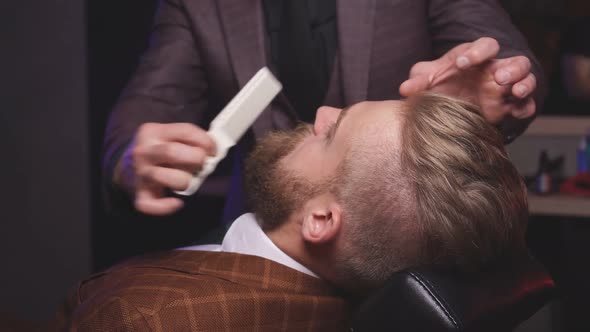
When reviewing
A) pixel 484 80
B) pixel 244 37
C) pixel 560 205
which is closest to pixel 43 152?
pixel 244 37

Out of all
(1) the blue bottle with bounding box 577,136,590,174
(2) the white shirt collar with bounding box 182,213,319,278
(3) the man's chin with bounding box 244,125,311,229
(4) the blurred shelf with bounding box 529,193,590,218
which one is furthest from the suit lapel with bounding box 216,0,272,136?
(1) the blue bottle with bounding box 577,136,590,174

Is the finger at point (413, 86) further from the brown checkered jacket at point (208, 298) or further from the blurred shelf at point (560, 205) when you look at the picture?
the blurred shelf at point (560, 205)

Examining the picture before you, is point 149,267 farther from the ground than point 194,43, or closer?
closer

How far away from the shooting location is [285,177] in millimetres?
1320

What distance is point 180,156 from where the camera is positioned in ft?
3.31

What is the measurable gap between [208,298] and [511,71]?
0.73 m

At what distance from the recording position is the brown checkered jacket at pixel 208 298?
39.0 inches

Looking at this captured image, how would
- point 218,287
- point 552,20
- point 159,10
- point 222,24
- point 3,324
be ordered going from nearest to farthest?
point 218,287 < point 222,24 < point 159,10 < point 3,324 < point 552,20

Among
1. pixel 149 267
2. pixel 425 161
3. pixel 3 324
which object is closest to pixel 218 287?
pixel 149 267

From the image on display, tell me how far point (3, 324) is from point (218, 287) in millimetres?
2238

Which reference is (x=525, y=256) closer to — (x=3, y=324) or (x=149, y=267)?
(x=149, y=267)

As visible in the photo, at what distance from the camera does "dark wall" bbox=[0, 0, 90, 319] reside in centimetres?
262

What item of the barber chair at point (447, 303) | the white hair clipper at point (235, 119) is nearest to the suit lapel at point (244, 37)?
the white hair clipper at point (235, 119)

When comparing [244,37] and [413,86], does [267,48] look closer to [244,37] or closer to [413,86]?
[244,37]
